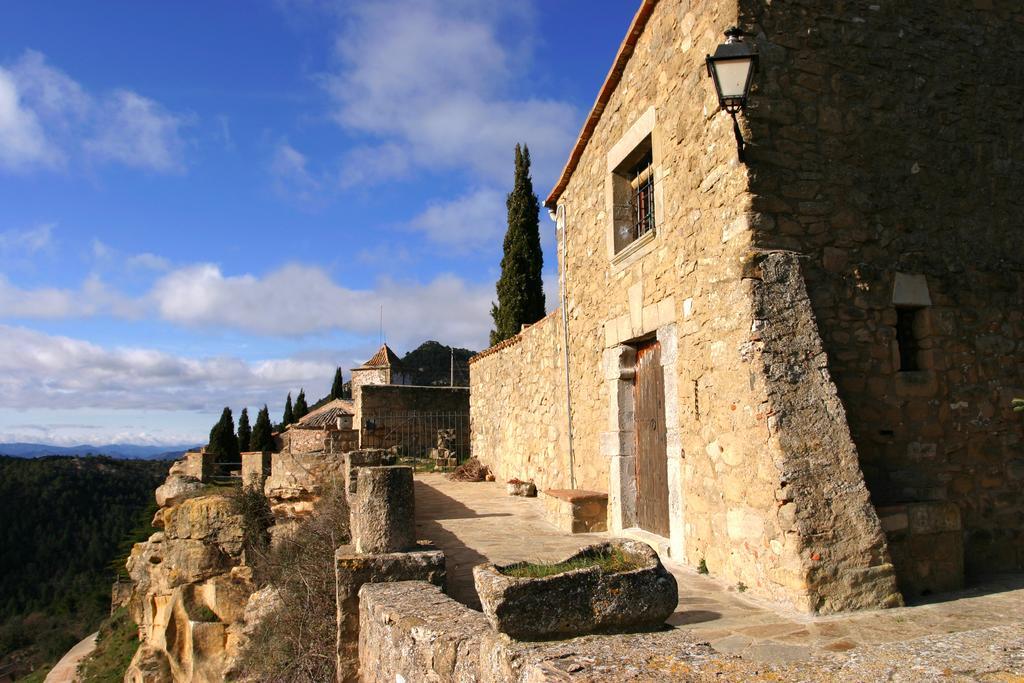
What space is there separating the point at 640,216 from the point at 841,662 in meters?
5.65

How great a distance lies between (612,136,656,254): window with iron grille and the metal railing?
11.5 m

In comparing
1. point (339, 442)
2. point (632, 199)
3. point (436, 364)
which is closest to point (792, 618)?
point (632, 199)

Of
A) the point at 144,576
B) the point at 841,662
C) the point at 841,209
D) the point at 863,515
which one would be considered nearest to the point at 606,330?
the point at 841,209

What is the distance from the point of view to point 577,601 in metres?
3.60

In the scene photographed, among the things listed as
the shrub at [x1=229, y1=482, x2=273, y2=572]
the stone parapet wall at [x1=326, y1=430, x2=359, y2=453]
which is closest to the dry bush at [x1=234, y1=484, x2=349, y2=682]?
the shrub at [x1=229, y1=482, x2=273, y2=572]

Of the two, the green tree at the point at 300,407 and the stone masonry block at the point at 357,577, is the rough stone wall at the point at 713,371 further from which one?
the green tree at the point at 300,407

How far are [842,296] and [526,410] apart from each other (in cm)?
695

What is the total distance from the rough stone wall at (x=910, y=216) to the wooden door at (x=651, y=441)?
1918mm

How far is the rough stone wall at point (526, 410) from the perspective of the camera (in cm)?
966

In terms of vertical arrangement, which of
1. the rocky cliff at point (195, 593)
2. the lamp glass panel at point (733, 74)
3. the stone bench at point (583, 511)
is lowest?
the rocky cliff at point (195, 593)

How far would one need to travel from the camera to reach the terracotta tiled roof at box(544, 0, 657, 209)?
6.79m

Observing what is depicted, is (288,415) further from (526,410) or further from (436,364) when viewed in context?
(526,410)

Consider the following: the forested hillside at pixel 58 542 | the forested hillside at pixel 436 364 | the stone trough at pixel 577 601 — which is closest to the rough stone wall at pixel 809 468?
the stone trough at pixel 577 601

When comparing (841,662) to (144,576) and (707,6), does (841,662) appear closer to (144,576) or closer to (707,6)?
(707,6)
